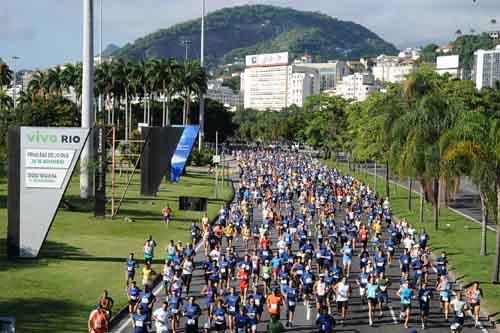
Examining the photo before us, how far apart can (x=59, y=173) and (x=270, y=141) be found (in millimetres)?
132639

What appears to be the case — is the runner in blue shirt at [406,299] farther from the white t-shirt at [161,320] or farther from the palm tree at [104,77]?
the palm tree at [104,77]

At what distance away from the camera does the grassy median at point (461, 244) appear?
2399 centimetres

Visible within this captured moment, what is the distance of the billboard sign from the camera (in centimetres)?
2572

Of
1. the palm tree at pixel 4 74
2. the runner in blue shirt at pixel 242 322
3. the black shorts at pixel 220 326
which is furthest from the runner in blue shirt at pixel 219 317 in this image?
the palm tree at pixel 4 74

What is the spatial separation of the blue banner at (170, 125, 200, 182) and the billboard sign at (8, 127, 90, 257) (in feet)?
→ 86.4

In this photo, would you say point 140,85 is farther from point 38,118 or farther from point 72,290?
point 72,290

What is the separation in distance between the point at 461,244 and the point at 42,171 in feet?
60.8

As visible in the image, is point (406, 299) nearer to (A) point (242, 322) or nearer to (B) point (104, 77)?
(A) point (242, 322)

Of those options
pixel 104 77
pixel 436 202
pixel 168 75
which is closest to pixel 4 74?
pixel 104 77

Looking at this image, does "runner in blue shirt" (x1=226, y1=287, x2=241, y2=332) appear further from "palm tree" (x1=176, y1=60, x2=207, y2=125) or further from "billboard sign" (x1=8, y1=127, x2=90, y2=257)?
"palm tree" (x1=176, y1=60, x2=207, y2=125)

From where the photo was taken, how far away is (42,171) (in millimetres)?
26000

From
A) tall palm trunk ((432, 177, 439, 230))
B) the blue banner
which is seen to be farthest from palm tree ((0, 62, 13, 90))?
tall palm trunk ((432, 177, 439, 230))

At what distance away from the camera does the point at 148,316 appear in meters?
16.2

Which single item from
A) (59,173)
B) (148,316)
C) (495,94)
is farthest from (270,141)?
(148,316)
